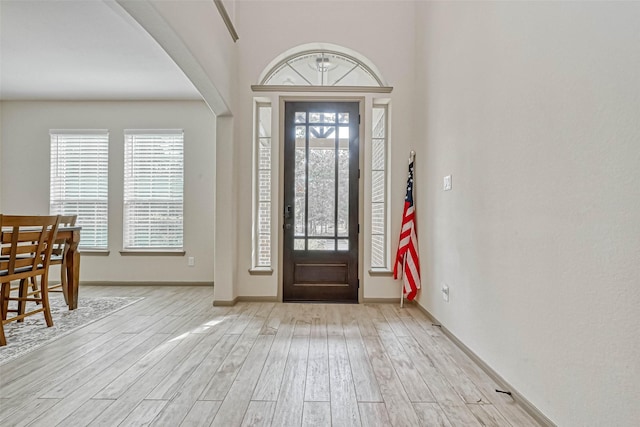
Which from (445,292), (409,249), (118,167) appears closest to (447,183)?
(445,292)

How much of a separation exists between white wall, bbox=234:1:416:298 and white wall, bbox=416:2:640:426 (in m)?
1.24

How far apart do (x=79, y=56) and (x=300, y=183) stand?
281 centimetres

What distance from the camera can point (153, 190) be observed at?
504 cm

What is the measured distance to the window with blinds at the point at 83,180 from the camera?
5.06 m

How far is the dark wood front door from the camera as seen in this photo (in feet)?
13.1

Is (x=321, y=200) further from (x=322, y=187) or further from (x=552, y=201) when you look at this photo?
(x=552, y=201)

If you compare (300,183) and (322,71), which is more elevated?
(322,71)

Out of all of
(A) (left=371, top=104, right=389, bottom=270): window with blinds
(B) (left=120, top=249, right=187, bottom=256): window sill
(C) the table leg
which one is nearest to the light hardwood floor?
(C) the table leg

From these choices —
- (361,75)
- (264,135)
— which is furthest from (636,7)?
(264,135)

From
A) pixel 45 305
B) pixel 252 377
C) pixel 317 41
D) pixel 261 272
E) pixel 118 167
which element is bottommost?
pixel 252 377

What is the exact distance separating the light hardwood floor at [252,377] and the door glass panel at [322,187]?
115cm

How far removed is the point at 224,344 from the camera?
2.63 meters

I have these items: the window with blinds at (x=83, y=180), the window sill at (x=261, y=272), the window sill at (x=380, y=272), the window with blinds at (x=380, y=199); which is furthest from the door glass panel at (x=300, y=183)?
the window with blinds at (x=83, y=180)

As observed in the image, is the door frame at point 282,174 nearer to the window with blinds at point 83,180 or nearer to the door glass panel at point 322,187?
the door glass panel at point 322,187
